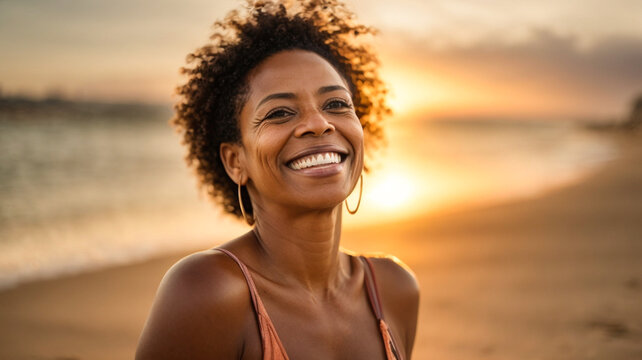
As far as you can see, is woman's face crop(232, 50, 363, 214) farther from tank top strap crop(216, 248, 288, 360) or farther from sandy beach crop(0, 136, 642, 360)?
sandy beach crop(0, 136, 642, 360)

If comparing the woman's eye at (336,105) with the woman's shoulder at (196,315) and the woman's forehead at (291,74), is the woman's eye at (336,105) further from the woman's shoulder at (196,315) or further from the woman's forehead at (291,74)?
the woman's shoulder at (196,315)

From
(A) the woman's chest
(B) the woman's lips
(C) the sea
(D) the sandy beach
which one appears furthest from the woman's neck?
(D) the sandy beach

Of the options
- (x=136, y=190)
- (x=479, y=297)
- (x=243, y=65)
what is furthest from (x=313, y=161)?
(x=136, y=190)

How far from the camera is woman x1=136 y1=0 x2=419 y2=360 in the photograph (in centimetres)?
201

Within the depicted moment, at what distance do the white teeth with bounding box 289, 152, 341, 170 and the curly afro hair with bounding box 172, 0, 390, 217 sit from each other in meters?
0.37

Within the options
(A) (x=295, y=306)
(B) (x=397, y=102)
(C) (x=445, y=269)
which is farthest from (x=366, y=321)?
(C) (x=445, y=269)

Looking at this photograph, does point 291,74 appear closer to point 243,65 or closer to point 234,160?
point 243,65

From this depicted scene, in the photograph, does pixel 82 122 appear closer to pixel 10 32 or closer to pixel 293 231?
pixel 10 32

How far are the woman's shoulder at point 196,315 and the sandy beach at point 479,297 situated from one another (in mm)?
3111

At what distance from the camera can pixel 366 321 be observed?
2.49 meters

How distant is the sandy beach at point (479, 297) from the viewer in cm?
481

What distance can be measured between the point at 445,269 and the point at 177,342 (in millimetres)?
5380

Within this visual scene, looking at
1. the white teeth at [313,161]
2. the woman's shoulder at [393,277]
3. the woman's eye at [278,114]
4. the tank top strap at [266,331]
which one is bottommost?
the tank top strap at [266,331]

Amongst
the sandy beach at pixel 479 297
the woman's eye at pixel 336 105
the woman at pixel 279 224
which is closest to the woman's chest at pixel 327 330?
the woman at pixel 279 224
